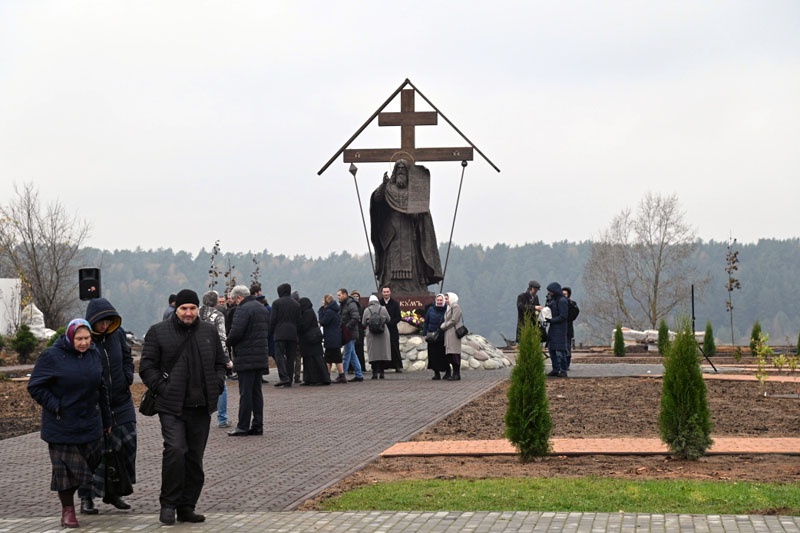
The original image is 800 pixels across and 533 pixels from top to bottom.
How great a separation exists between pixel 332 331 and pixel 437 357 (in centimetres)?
207

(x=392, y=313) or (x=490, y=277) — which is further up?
(x=490, y=277)

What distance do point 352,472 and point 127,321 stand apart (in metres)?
109

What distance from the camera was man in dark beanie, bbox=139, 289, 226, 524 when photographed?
30.1ft

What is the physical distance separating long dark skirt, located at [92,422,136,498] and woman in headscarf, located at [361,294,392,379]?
1478 cm

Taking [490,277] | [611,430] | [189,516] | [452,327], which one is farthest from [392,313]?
[490,277]

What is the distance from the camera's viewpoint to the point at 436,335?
23.7 metres

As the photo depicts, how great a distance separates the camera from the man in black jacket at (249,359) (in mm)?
14875

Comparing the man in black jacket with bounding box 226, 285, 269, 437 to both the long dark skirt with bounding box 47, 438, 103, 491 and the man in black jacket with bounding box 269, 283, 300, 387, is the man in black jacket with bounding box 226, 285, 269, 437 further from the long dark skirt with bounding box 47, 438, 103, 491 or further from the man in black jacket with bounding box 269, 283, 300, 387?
the man in black jacket with bounding box 269, 283, 300, 387

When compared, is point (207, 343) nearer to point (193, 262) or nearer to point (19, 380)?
point (19, 380)

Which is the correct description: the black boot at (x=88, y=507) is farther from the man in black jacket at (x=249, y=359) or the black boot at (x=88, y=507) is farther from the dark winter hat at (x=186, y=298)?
the man in black jacket at (x=249, y=359)

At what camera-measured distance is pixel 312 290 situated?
452 feet

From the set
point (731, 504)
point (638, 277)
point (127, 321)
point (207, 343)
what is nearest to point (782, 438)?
point (731, 504)

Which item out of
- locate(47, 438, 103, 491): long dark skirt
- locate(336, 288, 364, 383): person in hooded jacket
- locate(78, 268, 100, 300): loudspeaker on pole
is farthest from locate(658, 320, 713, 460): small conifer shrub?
locate(336, 288, 364, 383): person in hooded jacket

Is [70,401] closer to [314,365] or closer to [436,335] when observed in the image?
[314,365]
